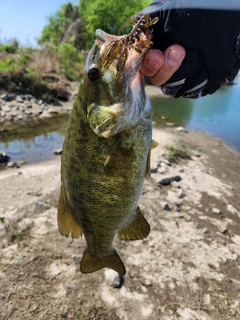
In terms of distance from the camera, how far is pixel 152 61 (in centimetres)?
189

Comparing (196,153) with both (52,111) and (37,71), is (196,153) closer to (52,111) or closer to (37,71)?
(52,111)

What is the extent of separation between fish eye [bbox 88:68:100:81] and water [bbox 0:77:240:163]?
9599 mm

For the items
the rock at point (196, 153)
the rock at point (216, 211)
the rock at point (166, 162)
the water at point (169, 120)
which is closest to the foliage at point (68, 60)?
the water at point (169, 120)

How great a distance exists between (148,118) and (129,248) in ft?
10.6

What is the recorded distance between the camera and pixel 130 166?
207 centimetres

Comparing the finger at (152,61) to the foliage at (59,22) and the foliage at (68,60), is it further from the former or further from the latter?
the foliage at (59,22)

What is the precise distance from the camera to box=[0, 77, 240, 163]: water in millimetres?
12086

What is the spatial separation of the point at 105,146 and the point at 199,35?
1.01 meters

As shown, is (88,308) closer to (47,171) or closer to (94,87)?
(94,87)

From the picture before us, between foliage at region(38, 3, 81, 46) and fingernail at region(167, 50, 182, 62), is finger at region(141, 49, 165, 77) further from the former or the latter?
foliage at region(38, 3, 81, 46)

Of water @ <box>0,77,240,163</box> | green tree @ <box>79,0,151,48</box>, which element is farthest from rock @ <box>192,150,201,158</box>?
green tree @ <box>79,0,151,48</box>

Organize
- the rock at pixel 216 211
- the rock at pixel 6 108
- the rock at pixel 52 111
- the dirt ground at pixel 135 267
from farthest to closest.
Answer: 1. the rock at pixel 52 111
2. the rock at pixel 6 108
3. the rock at pixel 216 211
4. the dirt ground at pixel 135 267

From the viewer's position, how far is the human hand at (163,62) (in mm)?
1897

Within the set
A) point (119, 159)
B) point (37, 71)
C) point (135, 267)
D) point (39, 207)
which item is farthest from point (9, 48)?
point (119, 159)
